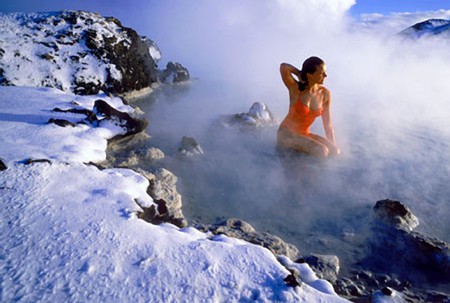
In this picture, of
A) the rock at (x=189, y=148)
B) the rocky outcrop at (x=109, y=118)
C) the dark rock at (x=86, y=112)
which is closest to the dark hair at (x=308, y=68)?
the rock at (x=189, y=148)

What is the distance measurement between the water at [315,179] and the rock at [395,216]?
138mm

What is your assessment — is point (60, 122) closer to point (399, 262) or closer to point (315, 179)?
point (315, 179)

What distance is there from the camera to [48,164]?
3152 millimetres

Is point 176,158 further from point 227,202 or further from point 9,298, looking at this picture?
point 9,298

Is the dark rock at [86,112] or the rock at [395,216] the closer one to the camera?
the rock at [395,216]

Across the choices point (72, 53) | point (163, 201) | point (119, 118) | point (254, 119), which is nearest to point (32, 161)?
point (163, 201)

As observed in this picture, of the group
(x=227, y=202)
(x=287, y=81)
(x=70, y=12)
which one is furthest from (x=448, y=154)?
(x=70, y=12)

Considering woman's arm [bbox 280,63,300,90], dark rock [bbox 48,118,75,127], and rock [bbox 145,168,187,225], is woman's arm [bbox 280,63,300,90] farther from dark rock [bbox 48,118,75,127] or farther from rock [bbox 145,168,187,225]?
dark rock [bbox 48,118,75,127]

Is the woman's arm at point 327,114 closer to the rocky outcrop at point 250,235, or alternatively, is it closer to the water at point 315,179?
the water at point 315,179

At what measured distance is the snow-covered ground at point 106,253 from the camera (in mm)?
1810

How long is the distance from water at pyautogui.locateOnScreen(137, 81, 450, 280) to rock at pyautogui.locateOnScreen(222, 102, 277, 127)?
31 centimetres

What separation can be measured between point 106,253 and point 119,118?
3698 millimetres

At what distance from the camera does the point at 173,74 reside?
49.2ft

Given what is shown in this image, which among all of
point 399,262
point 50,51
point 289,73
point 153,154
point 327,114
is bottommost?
point 153,154
